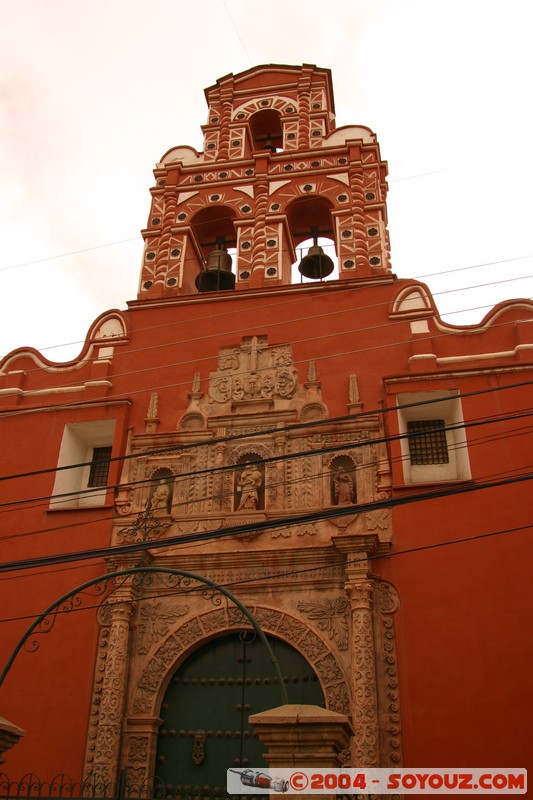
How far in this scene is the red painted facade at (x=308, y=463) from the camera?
29.4ft

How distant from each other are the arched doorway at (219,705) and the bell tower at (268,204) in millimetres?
5708

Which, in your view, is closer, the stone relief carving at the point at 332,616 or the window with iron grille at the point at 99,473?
the stone relief carving at the point at 332,616

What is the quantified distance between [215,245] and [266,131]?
10.2 ft

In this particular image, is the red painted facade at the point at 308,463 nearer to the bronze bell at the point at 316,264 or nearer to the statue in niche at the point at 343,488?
the statue in niche at the point at 343,488

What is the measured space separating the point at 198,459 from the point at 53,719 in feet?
12.2

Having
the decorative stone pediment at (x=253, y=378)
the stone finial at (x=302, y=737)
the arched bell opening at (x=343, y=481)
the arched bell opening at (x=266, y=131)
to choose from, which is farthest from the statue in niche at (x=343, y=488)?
the arched bell opening at (x=266, y=131)

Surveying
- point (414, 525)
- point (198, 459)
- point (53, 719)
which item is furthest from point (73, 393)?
point (414, 525)

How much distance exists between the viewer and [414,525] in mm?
9844

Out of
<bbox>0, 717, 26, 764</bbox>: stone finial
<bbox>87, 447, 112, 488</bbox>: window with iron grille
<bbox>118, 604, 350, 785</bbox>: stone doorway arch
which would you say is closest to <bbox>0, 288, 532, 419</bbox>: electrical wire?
<bbox>87, 447, 112, 488</bbox>: window with iron grille

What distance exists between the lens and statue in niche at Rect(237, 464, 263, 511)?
10516mm

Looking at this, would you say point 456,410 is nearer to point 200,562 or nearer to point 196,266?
point 200,562

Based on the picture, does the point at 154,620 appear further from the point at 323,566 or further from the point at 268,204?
the point at 268,204

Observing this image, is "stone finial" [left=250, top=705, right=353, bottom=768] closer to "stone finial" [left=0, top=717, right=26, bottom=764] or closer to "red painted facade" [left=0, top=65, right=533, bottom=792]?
"red painted facade" [left=0, top=65, right=533, bottom=792]

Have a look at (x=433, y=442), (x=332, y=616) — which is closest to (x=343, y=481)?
(x=433, y=442)
